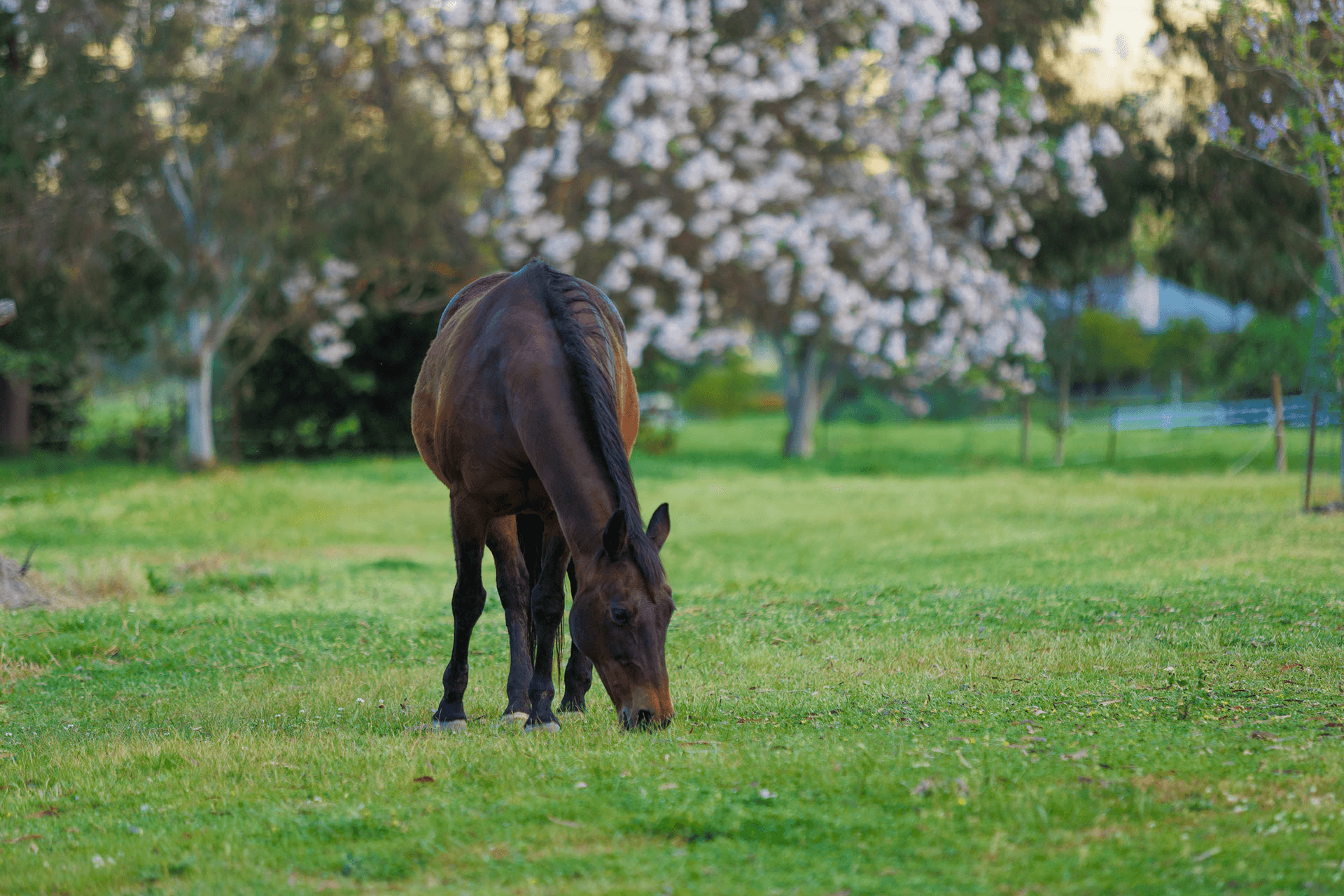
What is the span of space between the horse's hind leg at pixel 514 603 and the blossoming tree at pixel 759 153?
1826 centimetres

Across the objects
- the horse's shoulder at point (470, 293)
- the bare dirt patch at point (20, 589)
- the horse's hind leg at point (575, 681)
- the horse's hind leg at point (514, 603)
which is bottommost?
the bare dirt patch at point (20, 589)

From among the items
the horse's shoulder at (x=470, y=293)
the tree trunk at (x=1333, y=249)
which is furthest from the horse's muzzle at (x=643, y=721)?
the tree trunk at (x=1333, y=249)

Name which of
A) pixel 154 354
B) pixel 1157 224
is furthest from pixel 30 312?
pixel 1157 224

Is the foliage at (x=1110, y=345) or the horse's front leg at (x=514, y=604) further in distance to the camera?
the foliage at (x=1110, y=345)

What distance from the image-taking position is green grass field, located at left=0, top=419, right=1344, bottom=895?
4.19 metres

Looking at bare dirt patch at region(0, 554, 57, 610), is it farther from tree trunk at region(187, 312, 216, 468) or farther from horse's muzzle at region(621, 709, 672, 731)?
tree trunk at region(187, 312, 216, 468)

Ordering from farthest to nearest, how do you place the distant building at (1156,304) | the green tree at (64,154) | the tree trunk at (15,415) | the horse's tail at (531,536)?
1. the distant building at (1156,304)
2. the tree trunk at (15,415)
3. the green tree at (64,154)
4. the horse's tail at (531,536)

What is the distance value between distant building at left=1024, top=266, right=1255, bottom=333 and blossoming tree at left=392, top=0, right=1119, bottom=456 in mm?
10154

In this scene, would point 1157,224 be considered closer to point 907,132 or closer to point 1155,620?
point 907,132

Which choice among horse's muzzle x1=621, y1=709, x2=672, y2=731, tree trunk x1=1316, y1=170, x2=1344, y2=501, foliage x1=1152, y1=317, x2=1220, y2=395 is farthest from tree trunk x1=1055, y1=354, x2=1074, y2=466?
horse's muzzle x1=621, y1=709, x2=672, y2=731

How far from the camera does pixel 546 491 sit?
6.16m

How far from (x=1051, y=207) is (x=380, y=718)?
23.2m

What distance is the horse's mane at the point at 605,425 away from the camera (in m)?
5.60

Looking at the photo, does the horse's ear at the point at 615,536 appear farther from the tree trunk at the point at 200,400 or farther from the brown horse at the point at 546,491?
the tree trunk at the point at 200,400
